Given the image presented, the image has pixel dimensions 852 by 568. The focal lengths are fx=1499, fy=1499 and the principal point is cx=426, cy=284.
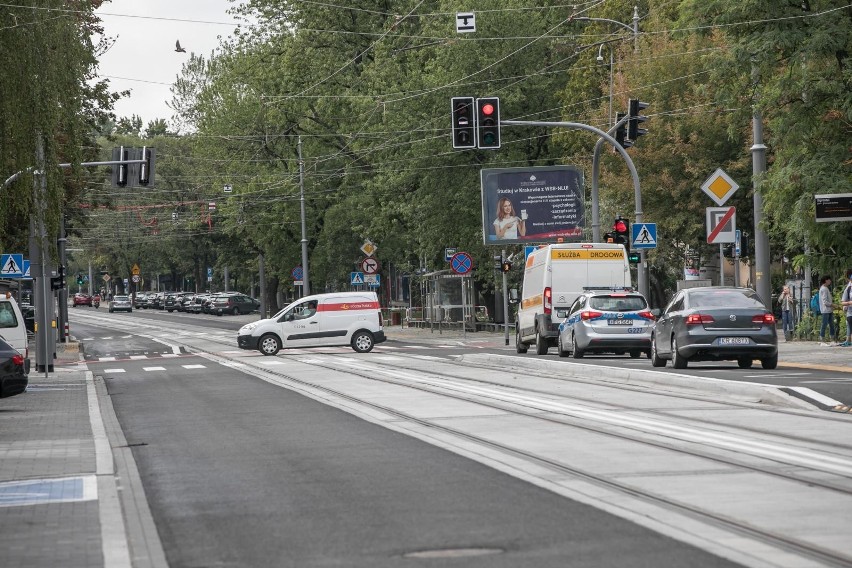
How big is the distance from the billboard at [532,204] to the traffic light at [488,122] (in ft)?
62.3

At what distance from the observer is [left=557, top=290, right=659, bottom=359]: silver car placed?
3294 cm

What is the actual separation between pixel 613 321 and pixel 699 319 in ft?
21.0

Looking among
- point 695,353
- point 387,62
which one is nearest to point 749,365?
point 695,353

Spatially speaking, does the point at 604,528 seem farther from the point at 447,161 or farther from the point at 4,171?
the point at 447,161

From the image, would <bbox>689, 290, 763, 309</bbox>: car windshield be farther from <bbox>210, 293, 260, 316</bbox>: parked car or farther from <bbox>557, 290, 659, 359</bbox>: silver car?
<bbox>210, 293, 260, 316</bbox>: parked car

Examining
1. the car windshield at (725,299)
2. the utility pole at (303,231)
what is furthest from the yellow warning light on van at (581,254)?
the utility pole at (303,231)

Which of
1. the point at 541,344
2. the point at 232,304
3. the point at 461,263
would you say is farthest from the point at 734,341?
the point at 232,304

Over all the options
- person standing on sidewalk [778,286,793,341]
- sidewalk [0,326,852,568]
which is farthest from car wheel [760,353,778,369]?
person standing on sidewalk [778,286,793,341]

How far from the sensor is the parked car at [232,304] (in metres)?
107

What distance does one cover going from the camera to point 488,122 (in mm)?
34500

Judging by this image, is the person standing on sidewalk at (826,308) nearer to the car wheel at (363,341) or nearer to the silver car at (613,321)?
the silver car at (613,321)

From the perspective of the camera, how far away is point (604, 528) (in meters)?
9.03

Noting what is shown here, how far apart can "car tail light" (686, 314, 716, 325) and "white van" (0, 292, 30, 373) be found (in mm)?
14778

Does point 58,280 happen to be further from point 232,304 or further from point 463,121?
point 232,304
